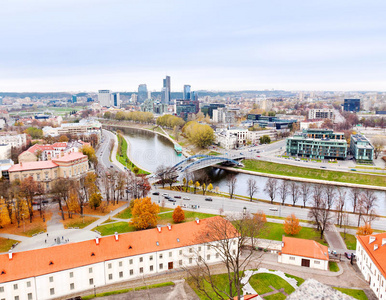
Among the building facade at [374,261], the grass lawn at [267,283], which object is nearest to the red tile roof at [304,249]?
the building facade at [374,261]

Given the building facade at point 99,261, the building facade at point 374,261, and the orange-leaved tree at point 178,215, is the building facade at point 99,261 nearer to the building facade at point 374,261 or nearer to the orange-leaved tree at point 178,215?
the orange-leaved tree at point 178,215

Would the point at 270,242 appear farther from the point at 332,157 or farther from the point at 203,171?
the point at 332,157

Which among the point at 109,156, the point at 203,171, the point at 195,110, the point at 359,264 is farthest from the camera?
the point at 195,110

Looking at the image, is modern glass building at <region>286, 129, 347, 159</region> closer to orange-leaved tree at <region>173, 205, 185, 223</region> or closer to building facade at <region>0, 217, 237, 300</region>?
orange-leaved tree at <region>173, 205, 185, 223</region>

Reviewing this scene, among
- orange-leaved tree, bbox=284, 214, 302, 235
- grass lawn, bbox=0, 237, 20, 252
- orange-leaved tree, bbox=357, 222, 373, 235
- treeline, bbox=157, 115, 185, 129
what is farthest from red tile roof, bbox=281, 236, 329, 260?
treeline, bbox=157, 115, 185, 129

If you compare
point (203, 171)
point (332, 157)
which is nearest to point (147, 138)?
point (203, 171)

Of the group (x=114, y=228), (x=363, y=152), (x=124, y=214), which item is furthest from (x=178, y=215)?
(x=363, y=152)
